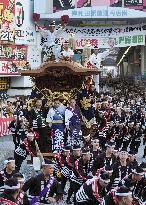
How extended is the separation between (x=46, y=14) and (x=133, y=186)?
27932mm

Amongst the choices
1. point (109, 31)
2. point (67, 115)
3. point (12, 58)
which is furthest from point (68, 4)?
point (67, 115)

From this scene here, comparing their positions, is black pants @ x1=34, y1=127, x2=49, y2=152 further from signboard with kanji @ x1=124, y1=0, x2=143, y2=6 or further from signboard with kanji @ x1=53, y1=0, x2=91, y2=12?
signboard with kanji @ x1=124, y1=0, x2=143, y2=6

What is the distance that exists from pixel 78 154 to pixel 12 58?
23.1 meters

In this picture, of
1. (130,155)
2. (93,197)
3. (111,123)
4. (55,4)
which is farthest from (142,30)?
(93,197)

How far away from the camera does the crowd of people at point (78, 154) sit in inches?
313

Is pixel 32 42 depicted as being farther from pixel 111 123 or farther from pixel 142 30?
pixel 111 123

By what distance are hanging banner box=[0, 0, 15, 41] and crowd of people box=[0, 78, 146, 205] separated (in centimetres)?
1340

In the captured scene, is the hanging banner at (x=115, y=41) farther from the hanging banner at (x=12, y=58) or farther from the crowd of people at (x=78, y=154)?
the crowd of people at (x=78, y=154)

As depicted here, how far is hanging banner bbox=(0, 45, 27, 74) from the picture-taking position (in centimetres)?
3234

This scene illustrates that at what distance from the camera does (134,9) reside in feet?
116

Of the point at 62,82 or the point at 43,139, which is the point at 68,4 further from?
the point at 43,139

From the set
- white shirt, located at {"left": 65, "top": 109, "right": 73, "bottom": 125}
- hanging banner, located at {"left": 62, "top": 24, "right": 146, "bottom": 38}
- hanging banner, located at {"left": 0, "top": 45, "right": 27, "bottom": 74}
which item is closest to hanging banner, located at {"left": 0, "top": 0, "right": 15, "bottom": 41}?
hanging banner, located at {"left": 0, "top": 45, "right": 27, "bottom": 74}

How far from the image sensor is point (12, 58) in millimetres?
32969

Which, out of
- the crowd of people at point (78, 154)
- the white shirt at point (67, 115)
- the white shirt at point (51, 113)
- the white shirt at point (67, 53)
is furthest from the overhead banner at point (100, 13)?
the white shirt at point (67, 115)
